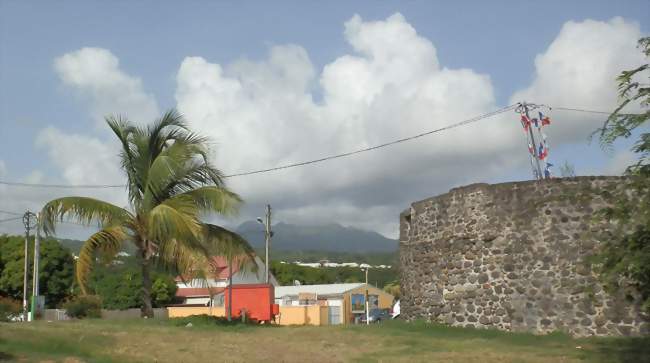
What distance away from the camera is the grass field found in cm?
1188

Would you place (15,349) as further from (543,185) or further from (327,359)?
(543,185)

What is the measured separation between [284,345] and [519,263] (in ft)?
23.4

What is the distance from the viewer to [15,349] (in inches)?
442

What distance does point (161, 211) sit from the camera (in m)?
16.7

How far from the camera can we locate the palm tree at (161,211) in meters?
16.7

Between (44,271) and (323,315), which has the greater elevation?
(44,271)

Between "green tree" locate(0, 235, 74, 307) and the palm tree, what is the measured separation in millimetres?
34722

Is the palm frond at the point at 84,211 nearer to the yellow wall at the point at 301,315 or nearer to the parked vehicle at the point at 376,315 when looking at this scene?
the yellow wall at the point at 301,315

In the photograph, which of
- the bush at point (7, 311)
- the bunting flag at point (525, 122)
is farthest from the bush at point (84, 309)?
the bunting flag at point (525, 122)

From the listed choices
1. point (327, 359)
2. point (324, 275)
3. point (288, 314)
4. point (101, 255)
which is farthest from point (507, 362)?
point (324, 275)

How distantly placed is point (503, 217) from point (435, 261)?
2636mm

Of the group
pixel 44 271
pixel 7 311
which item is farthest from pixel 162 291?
pixel 7 311

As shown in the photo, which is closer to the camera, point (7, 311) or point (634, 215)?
point (634, 215)

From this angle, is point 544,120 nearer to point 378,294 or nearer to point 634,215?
point 634,215
